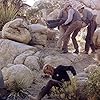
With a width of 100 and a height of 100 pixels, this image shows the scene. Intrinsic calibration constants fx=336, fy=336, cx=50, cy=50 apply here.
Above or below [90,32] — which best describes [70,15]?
above

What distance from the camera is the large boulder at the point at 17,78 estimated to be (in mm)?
8164

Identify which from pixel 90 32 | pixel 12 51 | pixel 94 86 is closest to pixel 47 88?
pixel 94 86

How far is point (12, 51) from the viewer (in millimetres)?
10773

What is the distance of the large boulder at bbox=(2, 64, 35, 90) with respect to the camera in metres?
8.16

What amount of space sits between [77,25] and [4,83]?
362cm

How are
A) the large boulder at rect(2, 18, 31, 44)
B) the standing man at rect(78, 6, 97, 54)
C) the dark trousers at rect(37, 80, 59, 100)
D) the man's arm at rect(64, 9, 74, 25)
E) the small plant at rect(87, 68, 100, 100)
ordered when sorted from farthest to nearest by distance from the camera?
the large boulder at rect(2, 18, 31, 44) < the standing man at rect(78, 6, 97, 54) < the man's arm at rect(64, 9, 74, 25) < the dark trousers at rect(37, 80, 59, 100) < the small plant at rect(87, 68, 100, 100)

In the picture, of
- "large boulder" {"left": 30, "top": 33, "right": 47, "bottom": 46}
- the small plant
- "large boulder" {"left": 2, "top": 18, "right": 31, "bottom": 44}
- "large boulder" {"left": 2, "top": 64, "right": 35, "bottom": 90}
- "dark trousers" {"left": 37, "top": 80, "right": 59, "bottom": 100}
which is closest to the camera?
the small plant

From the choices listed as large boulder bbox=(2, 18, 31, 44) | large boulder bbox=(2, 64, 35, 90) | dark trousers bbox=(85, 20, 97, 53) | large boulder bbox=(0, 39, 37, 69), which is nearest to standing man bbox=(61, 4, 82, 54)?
dark trousers bbox=(85, 20, 97, 53)

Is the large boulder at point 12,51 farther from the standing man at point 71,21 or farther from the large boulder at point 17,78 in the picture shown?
the large boulder at point 17,78

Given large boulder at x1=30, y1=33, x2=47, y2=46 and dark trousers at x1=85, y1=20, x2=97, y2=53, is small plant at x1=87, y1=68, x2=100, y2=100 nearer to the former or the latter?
dark trousers at x1=85, y1=20, x2=97, y2=53

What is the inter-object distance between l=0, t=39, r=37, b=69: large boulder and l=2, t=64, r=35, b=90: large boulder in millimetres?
1899

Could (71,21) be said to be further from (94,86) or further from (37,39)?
(94,86)

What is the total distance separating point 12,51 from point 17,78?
103 inches

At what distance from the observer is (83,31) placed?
1691cm
